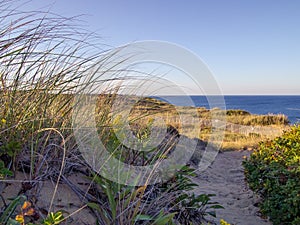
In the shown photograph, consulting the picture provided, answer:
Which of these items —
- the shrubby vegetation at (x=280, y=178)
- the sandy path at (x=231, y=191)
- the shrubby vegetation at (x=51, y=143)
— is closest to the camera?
the shrubby vegetation at (x=51, y=143)

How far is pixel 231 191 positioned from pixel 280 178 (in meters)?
1.91

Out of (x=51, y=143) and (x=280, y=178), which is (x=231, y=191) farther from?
(x=51, y=143)

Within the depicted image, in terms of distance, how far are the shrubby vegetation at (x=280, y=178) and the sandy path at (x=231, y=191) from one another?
353 millimetres

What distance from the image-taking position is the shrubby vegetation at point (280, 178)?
103 inches

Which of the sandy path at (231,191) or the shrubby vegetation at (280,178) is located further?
the sandy path at (231,191)

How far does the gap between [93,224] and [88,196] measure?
233 millimetres

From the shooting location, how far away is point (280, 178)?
2.93 meters

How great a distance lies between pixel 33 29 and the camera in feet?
6.32

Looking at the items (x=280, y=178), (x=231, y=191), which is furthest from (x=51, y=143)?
(x=231, y=191)

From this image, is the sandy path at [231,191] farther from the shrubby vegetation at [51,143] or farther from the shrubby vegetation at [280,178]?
the shrubby vegetation at [51,143]

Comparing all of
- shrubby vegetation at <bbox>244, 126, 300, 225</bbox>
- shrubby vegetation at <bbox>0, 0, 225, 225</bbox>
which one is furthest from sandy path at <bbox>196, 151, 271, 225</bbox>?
shrubby vegetation at <bbox>0, 0, 225, 225</bbox>

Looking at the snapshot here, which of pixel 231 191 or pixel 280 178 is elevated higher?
pixel 280 178

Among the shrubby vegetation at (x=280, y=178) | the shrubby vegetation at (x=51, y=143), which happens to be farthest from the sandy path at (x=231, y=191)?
the shrubby vegetation at (x=51, y=143)

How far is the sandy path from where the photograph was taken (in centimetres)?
333
